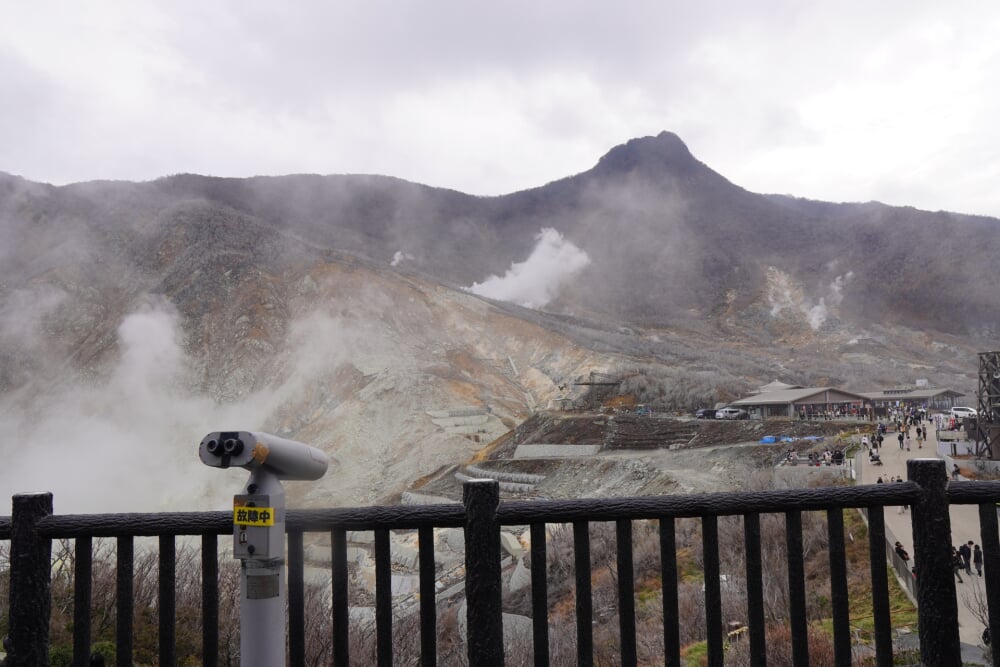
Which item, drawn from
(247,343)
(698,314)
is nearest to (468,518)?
(247,343)

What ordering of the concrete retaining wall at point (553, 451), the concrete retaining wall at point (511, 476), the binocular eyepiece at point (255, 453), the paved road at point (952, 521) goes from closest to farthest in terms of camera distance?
the binocular eyepiece at point (255, 453) < the paved road at point (952, 521) < the concrete retaining wall at point (511, 476) < the concrete retaining wall at point (553, 451)

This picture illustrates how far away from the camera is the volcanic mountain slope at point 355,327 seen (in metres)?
40.6

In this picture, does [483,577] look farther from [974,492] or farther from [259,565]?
[974,492]

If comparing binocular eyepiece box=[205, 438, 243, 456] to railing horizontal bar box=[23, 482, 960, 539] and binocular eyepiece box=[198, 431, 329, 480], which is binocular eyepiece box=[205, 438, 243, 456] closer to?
binocular eyepiece box=[198, 431, 329, 480]

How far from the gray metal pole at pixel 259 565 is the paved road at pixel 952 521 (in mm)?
2310

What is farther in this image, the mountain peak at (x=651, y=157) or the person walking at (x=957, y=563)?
the mountain peak at (x=651, y=157)

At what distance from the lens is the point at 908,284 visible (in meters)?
101

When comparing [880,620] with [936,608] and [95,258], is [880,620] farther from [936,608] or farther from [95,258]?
[95,258]

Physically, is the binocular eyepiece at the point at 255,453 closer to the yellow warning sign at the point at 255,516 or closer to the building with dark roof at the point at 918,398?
the yellow warning sign at the point at 255,516

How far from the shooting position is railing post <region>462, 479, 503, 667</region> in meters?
2.34

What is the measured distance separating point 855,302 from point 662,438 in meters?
73.6

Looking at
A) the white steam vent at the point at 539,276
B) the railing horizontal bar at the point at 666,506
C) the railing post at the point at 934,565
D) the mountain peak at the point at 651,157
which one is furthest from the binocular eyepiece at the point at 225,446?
the mountain peak at the point at 651,157

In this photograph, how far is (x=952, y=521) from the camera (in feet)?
51.5

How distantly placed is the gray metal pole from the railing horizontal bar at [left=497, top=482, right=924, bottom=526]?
2.41ft
